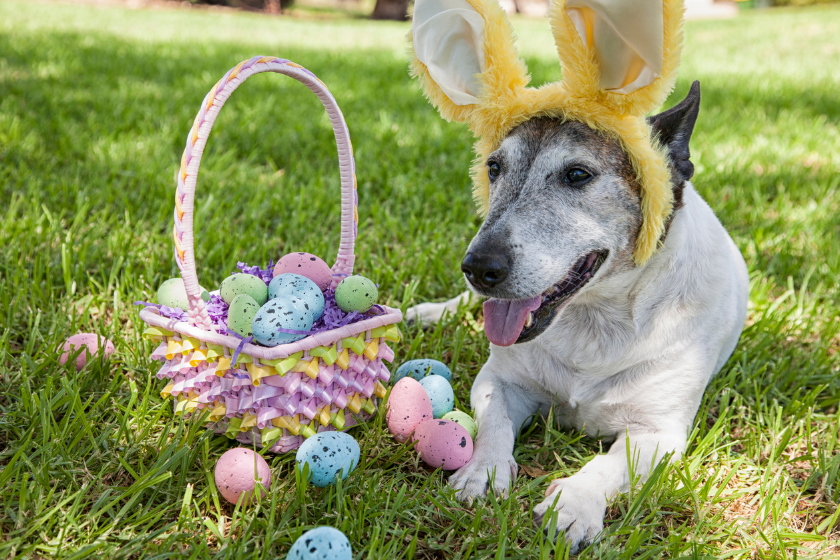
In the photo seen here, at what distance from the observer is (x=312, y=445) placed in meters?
2.13

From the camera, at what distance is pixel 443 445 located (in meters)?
2.28

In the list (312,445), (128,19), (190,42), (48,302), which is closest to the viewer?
(312,445)

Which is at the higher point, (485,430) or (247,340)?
(247,340)

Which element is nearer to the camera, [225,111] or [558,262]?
[558,262]

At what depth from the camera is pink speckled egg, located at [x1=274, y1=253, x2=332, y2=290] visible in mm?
2639

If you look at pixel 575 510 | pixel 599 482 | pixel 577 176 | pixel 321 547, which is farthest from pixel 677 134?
pixel 321 547

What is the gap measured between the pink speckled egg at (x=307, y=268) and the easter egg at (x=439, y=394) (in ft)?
1.91

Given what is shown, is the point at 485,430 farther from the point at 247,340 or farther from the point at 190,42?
the point at 190,42

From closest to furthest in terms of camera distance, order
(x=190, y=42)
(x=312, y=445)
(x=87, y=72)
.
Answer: (x=312, y=445)
(x=87, y=72)
(x=190, y=42)

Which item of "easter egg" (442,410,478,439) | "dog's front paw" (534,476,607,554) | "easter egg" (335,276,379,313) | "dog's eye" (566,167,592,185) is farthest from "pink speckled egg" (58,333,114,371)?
"dog's eye" (566,167,592,185)

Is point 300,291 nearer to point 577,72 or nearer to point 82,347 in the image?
point 82,347

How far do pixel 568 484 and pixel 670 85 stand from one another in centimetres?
141

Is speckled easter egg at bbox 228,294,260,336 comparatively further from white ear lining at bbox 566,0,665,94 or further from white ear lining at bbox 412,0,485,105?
white ear lining at bbox 566,0,665,94

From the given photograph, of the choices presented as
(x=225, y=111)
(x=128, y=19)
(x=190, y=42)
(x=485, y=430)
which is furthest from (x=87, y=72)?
(x=128, y=19)
